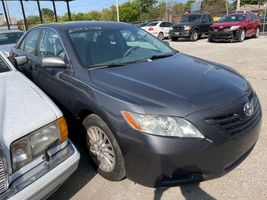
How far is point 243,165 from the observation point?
287 cm

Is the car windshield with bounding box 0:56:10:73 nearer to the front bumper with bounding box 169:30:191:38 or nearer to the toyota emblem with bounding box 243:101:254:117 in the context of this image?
the toyota emblem with bounding box 243:101:254:117

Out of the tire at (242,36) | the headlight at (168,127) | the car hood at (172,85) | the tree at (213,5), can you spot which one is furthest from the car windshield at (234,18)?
the tree at (213,5)

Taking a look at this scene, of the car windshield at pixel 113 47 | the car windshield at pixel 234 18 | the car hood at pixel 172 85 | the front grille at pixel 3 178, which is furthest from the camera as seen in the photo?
the car windshield at pixel 234 18

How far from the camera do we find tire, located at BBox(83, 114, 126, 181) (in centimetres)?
248

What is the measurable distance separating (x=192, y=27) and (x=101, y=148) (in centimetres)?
1525

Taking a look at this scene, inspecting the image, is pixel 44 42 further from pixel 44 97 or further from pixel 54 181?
pixel 54 181

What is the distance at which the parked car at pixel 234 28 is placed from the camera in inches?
555

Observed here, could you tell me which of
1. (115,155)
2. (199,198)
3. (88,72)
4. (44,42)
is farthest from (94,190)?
(44,42)

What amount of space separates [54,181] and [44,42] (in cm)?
240

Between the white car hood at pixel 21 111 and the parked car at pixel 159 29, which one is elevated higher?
the white car hood at pixel 21 111

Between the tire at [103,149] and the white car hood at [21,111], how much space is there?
0.45 m

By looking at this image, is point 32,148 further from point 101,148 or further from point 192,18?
point 192,18

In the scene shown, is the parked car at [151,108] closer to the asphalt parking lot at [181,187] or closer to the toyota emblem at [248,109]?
the toyota emblem at [248,109]

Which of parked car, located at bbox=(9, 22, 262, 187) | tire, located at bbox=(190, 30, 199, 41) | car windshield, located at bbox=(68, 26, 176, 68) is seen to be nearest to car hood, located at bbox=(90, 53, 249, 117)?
parked car, located at bbox=(9, 22, 262, 187)
